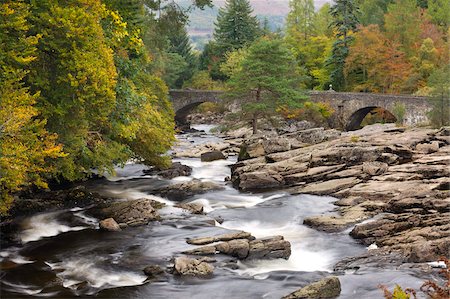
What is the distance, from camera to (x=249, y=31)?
78.0 meters

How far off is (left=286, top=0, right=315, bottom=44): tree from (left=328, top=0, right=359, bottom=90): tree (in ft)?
43.1

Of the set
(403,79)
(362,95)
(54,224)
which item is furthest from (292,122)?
(54,224)

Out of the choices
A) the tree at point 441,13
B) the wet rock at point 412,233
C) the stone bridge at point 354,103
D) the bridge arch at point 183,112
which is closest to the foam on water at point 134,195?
the wet rock at point 412,233

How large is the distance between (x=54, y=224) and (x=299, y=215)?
965 centimetres

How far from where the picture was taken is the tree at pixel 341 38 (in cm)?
6069

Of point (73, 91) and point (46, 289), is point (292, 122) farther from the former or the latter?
point (46, 289)

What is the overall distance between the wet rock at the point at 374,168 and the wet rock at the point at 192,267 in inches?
506

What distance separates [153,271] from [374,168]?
1432 cm

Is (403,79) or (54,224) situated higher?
(403,79)

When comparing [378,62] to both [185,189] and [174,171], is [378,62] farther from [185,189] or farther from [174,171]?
[185,189]

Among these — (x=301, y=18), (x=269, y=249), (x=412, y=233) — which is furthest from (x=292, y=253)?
(x=301, y=18)

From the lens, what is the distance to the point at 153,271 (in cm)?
1509

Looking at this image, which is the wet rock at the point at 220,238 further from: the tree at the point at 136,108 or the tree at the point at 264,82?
the tree at the point at 264,82

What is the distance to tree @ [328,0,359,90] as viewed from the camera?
6069 centimetres
